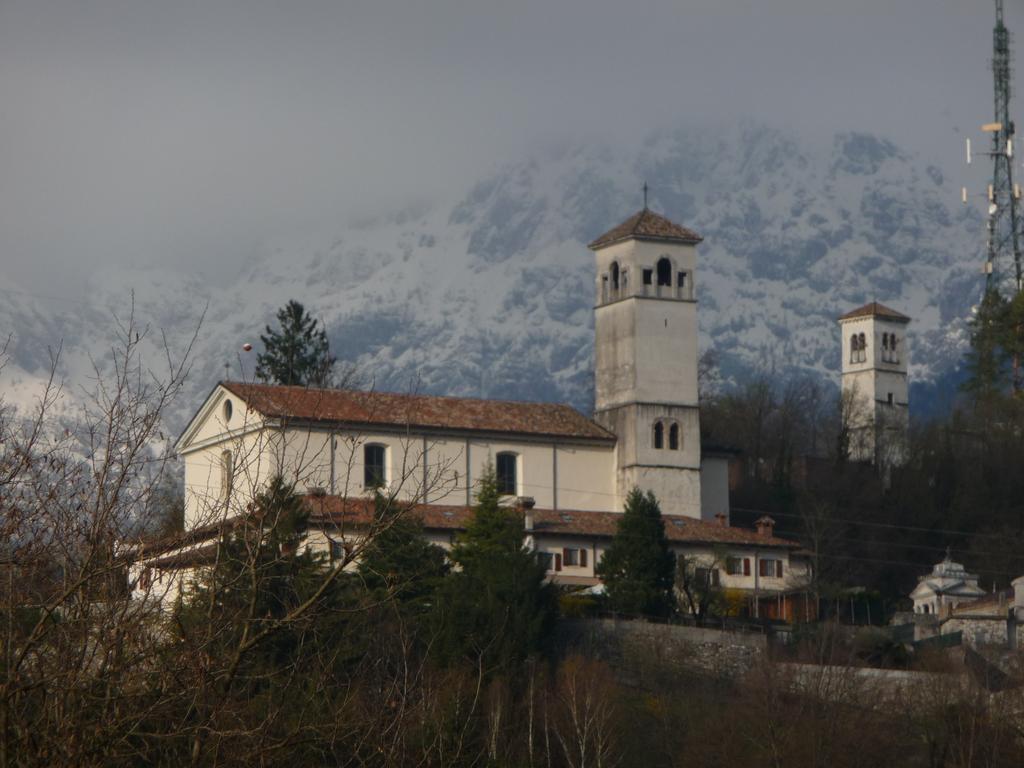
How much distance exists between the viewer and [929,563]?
234ft

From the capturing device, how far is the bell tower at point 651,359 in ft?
212

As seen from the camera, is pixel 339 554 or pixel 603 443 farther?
pixel 603 443

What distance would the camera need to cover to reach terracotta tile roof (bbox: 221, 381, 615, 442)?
60.1 m

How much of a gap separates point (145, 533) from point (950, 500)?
6375 cm

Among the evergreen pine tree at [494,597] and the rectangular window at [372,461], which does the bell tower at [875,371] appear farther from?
the evergreen pine tree at [494,597]

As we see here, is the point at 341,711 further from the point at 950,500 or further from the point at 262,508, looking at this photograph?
the point at 950,500

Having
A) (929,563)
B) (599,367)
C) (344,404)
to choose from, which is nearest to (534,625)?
(344,404)

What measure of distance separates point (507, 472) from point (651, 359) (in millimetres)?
6110

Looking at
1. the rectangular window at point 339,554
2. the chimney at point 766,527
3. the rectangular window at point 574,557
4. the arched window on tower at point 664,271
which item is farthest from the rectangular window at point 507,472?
the rectangular window at point 339,554

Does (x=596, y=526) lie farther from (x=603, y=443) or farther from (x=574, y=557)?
(x=603, y=443)

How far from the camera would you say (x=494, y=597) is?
50156mm

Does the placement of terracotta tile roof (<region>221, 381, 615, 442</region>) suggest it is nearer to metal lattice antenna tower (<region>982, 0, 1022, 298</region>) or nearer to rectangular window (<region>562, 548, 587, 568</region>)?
rectangular window (<region>562, 548, 587, 568</region>)

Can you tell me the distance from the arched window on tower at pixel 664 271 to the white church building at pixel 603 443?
0.06 m

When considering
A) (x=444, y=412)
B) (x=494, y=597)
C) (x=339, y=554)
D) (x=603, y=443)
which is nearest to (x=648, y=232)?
(x=603, y=443)
